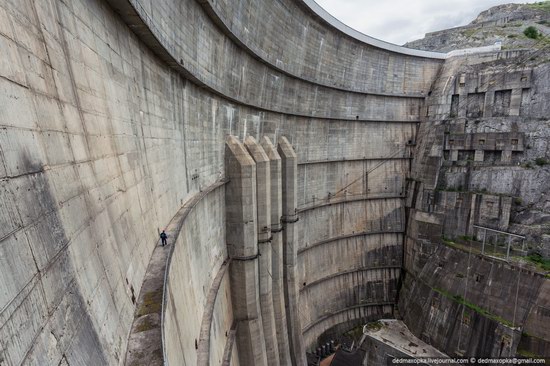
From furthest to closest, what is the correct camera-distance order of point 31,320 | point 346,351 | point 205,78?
point 346,351 < point 205,78 < point 31,320

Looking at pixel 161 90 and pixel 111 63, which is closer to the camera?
pixel 111 63

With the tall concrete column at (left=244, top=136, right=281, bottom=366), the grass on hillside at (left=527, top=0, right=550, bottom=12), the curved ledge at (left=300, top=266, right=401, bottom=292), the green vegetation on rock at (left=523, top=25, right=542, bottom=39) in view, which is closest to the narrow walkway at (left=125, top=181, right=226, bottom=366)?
the tall concrete column at (left=244, top=136, right=281, bottom=366)

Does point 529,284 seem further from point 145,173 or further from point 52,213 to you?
point 52,213

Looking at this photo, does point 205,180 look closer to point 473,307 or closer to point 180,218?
point 180,218

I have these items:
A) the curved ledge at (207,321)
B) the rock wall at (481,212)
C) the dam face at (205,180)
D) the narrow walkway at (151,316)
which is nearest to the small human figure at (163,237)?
→ the narrow walkway at (151,316)

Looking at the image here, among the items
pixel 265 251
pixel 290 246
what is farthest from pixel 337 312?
pixel 265 251

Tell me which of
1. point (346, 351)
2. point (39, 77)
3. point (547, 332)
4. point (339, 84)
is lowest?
point (346, 351)

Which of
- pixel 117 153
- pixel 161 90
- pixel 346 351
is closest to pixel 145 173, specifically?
pixel 117 153

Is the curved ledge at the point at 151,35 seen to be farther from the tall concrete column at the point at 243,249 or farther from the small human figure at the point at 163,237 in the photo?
the small human figure at the point at 163,237
